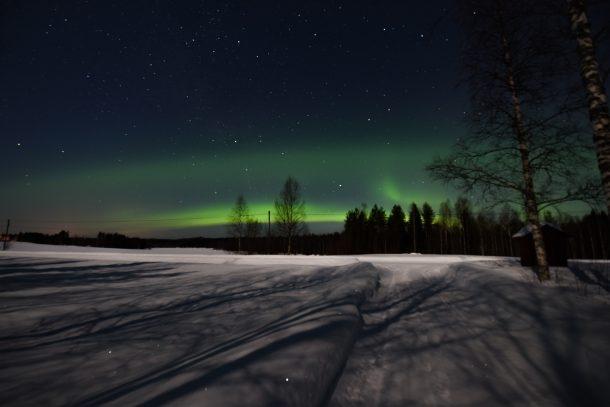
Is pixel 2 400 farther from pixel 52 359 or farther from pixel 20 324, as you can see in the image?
pixel 20 324

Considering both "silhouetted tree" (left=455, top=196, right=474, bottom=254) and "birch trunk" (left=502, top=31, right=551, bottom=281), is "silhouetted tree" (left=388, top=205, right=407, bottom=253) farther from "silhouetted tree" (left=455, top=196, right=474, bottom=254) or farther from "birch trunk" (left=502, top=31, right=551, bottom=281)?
"birch trunk" (left=502, top=31, right=551, bottom=281)

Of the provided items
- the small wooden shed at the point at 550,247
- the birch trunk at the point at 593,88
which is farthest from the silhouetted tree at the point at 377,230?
the birch trunk at the point at 593,88

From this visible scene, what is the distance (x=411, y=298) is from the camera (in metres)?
8.55

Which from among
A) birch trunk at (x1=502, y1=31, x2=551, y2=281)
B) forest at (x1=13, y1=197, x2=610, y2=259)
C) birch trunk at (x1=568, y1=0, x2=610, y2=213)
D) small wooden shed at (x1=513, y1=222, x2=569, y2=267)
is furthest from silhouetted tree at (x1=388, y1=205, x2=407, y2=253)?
birch trunk at (x1=568, y1=0, x2=610, y2=213)

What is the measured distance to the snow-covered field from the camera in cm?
331

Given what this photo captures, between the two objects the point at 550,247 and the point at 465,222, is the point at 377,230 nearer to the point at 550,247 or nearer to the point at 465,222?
the point at 465,222

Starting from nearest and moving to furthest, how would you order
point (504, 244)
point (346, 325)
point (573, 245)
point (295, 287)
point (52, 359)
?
point (52, 359) → point (346, 325) → point (295, 287) → point (573, 245) → point (504, 244)

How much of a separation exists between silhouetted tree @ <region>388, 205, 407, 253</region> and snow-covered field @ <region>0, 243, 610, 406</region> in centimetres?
6080

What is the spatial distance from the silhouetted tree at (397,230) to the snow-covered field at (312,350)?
2394 inches

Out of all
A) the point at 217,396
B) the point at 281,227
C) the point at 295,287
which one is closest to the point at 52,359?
the point at 217,396

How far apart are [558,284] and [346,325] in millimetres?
7236

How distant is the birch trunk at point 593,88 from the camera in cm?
456

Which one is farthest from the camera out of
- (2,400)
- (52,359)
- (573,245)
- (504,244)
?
(504,244)

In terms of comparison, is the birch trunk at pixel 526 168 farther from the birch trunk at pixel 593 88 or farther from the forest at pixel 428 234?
the forest at pixel 428 234
